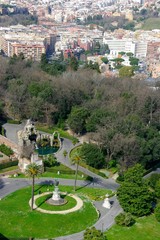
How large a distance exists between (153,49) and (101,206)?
151 meters

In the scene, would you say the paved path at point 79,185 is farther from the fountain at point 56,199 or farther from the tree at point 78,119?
the tree at point 78,119

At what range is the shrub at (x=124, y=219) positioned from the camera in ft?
142

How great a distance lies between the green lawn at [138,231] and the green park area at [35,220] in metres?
3.01

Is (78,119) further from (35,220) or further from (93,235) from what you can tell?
(93,235)

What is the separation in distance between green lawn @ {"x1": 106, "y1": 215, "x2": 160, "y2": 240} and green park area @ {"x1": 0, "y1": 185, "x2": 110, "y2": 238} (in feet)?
9.87

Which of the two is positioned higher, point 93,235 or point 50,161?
point 93,235

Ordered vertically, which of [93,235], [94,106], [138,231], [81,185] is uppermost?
[94,106]

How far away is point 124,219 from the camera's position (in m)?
43.4

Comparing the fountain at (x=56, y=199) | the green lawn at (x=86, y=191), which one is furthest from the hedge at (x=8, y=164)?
the fountain at (x=56, y=199)

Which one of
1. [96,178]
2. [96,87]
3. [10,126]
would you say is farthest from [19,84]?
[96,178]

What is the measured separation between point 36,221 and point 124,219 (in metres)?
9.83

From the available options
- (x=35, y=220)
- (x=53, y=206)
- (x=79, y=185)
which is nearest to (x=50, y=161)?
(x=79, y=185)

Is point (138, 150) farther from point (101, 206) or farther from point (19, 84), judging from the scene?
point (19, 84)

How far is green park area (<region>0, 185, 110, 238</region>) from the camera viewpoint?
41.3m
